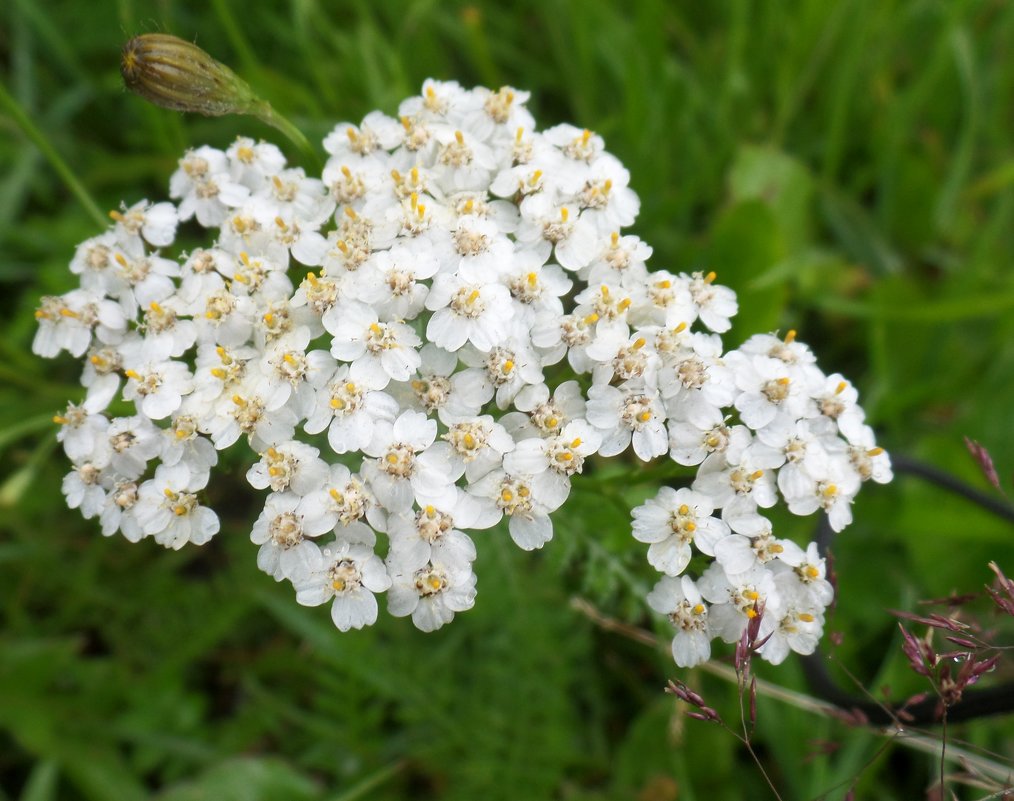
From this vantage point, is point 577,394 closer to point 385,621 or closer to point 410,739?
point 385,621

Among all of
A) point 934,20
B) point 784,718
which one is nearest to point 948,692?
point 784,718

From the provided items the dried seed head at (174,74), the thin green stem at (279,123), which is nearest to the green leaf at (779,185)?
the thin green stem at (279,123)

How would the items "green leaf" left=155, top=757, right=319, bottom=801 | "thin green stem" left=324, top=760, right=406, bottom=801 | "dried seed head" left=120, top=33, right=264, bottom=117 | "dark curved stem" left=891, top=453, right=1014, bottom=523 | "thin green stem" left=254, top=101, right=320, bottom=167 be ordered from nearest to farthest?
"dried seed head" left=120, top=33, right=264, bottom=117
"thin green stem" left=254, top=101, right=320, bottom=167
"dark curved stem" left=891, top=453, right=1014, bottom=523
"thin green stem" left=324, top=760, right=406, bottom=801
"green leaf" left=155, top=757, right=319, bottom=801

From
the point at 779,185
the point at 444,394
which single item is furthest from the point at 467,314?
the point at 779,185

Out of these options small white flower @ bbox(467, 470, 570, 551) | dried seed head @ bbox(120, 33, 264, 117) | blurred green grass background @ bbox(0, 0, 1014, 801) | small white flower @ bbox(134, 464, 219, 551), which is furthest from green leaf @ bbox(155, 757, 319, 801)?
dried seed head @ bbox(120, 33, 264, 117)

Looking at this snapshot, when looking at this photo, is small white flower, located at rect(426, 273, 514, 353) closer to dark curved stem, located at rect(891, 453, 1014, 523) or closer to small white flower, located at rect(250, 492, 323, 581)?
small white flower, located at rect(250, 492, 323, 581)

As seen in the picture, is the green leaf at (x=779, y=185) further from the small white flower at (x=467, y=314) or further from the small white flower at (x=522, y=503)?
the small white flower at (x=522, y=503)
